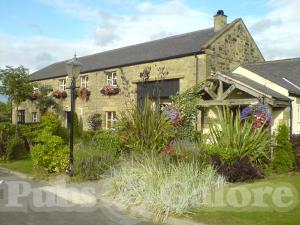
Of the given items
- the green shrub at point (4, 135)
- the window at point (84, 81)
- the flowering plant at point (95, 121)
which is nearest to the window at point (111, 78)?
the flowering plant at point (95, 121)

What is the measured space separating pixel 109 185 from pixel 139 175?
1.13m

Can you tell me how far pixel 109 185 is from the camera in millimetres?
9633

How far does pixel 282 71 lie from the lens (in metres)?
17.9

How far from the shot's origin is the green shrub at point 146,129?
12.8 m

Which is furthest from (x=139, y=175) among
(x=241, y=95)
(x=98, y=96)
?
(x=98, y=96)

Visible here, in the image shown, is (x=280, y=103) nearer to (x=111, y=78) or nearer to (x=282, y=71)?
(x=282, y=71)

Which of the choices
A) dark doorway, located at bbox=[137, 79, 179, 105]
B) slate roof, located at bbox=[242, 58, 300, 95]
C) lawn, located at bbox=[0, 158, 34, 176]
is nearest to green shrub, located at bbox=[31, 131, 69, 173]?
lawn, located at bbox=[0, 158, 34, 176]

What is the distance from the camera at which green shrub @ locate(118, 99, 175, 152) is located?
12.8 m

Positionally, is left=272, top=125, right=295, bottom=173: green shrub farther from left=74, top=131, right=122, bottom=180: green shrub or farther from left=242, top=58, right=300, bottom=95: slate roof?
left=74, top=131, right=122, bottom=180: green shrub

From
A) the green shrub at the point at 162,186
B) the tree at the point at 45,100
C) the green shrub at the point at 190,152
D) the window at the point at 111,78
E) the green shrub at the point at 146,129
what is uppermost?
the window at the point at 111,78

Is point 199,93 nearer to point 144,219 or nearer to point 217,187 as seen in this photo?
point 217,187

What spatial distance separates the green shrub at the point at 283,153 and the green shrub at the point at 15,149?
10.7 m

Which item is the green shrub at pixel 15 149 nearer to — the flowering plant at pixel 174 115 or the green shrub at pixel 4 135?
the green shrub at pixel 4 135

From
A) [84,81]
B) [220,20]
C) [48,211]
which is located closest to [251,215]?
[48,211]
